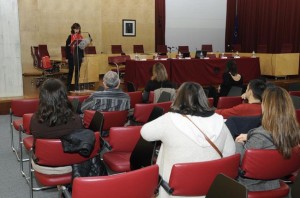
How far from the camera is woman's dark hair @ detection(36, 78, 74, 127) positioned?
2709mm

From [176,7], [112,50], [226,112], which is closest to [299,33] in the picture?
[176,7]

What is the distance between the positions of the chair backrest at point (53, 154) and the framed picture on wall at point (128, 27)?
1088cm

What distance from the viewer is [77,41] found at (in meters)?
7.58

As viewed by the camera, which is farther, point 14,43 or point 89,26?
point 89,26

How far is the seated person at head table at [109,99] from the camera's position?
3.94 m

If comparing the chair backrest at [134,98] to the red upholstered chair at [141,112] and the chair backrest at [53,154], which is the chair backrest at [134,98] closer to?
the red upholstered chair at [141,112]

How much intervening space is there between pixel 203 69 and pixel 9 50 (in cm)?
511

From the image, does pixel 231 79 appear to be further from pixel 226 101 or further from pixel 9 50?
pixel 9 50

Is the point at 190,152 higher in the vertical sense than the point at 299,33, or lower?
lower

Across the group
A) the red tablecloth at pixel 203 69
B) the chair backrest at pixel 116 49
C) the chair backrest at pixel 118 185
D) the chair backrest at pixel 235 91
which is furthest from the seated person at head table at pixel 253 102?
the chair backrest at pixel 116 49

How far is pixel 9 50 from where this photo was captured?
6996mm

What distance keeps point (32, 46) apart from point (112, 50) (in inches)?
105

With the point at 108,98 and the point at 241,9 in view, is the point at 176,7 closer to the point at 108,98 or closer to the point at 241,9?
the point at 241,9

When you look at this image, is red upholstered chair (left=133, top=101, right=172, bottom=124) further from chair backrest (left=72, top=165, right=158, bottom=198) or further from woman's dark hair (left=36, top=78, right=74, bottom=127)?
chair backrest (left=72, top=165, right=158, bottom=198)
